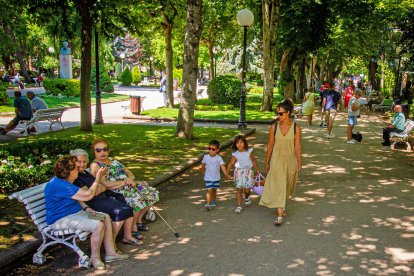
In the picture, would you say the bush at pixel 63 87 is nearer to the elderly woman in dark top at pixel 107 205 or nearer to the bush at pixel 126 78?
the bush at pixel 126 78

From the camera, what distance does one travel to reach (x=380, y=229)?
245 inches

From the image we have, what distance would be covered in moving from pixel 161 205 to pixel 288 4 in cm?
2243

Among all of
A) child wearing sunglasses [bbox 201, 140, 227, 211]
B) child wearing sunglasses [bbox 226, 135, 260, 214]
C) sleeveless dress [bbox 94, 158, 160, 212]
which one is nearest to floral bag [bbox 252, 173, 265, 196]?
child wearing sunglasses [bbox 226, 135, 260, 214]

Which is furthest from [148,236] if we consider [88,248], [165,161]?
[165,161]

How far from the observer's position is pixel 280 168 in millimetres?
6398

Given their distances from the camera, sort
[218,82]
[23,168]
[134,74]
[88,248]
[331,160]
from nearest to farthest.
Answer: [88,248]
[23,168]
[331,160]
[218,82]
[134,74]

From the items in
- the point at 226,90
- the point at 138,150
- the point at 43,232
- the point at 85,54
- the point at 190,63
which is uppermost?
the point at 85,54

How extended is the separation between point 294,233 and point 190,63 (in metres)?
7.98

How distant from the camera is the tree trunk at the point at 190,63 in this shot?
41.5ft

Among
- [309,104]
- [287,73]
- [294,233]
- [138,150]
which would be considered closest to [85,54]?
[138,150]

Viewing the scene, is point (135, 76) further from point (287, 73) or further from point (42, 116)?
point (42, 116)

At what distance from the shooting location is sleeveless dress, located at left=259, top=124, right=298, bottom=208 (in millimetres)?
6383

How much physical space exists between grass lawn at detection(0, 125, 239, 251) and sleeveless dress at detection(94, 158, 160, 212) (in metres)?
1.26

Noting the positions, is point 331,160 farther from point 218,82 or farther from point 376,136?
point 218,82
